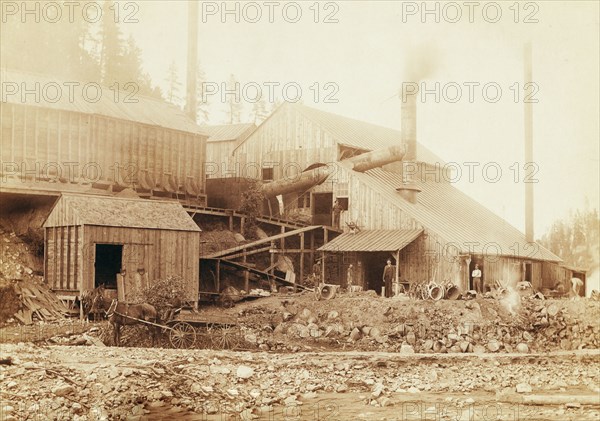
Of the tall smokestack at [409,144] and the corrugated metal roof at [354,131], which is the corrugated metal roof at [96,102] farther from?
the tall smokestack at [409,144]

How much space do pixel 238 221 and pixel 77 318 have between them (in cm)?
1422

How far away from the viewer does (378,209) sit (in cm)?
3516

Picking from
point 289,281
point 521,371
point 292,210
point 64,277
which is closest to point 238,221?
point 292,210

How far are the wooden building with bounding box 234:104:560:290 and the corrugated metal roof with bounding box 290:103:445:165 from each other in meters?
0.10

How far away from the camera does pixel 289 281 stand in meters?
33.8

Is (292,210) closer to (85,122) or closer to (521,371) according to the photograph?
(85,122)

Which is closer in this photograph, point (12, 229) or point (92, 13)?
point (12, 229)

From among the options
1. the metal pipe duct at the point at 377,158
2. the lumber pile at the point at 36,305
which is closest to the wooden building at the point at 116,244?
the lumber pile at the point at 36,305

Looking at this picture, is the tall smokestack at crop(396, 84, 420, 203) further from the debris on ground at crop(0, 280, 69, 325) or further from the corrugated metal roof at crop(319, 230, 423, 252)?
the debris on ground at crop(0, 280, 69, 325)

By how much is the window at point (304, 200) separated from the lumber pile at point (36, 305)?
1651 cm

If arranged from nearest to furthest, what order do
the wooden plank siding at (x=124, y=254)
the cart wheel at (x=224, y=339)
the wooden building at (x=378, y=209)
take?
the cart wheel at (x=224, y=339) < the wooden plank siding at (x=124, y=254) < the wooden building at (x=378, y=209)

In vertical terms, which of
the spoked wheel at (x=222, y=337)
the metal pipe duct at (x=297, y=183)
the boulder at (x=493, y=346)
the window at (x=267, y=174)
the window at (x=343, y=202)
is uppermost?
the window at (x=267, y=174)

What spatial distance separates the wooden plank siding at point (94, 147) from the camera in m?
30.5

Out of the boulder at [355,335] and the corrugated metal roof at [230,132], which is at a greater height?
the corrugated metal roof at [230,132]
